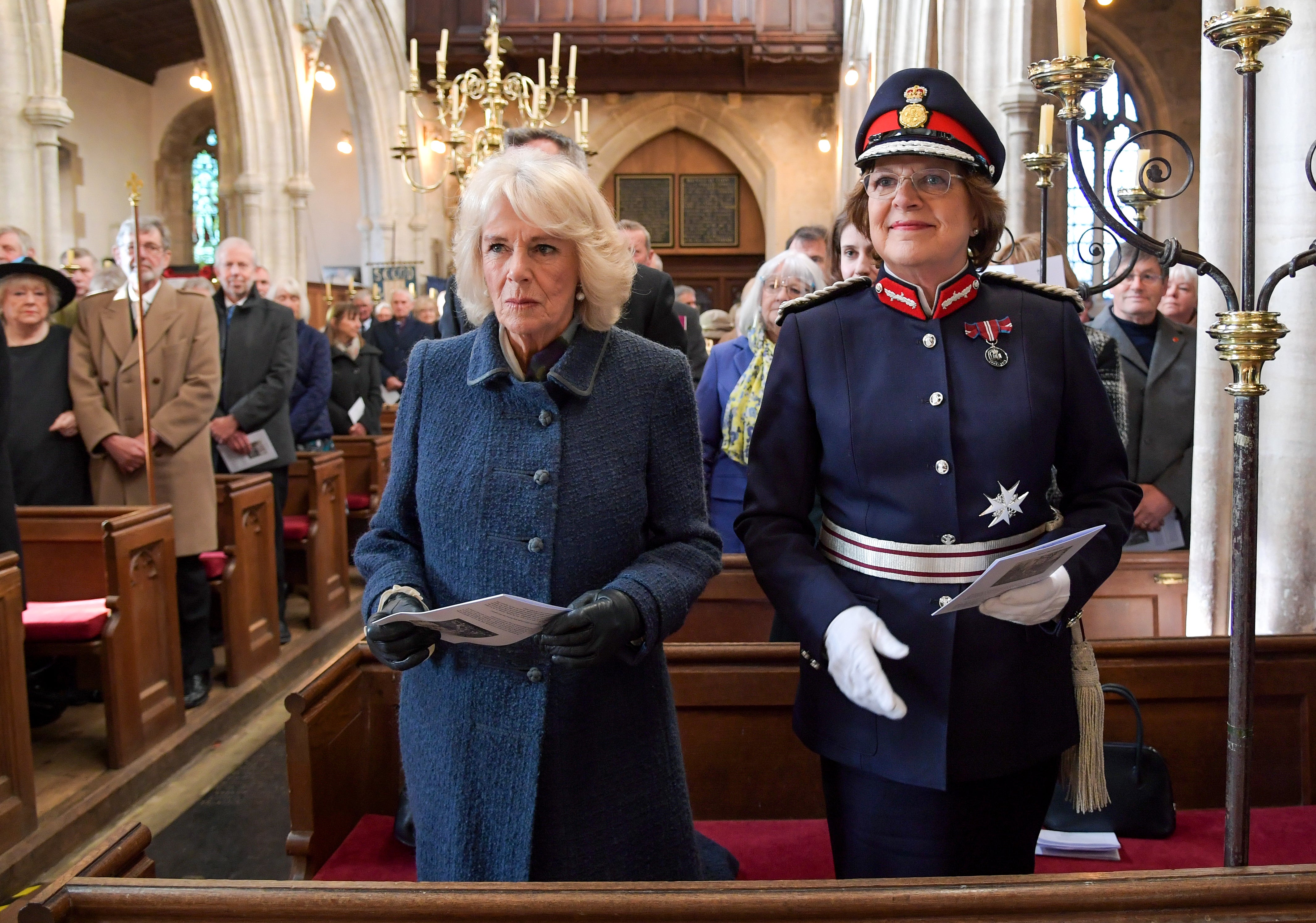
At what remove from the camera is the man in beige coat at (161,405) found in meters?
4.00

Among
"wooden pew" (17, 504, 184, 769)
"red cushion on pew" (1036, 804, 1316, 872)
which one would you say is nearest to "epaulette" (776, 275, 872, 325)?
"red cushion on pew" (1036, 804, 1316, 872)

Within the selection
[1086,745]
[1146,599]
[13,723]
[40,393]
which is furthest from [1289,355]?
[40,393]

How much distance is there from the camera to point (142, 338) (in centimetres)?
391

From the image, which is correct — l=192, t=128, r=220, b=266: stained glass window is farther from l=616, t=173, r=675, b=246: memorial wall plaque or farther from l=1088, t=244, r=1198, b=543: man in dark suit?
l=1088, t=244, r=1198, b=543: man in dark suit

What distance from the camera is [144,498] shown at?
4129mm

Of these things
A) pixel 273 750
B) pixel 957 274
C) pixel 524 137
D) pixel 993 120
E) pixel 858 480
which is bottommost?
pixel 273 750

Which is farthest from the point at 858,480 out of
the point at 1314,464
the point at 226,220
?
the point at 226,220

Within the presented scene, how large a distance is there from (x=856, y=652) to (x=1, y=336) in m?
2.88

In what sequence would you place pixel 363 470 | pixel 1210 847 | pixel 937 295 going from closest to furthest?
pixel 937 295, pixel 1210 847, pixel 363 470

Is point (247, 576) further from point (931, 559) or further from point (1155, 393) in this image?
point (931, 559)

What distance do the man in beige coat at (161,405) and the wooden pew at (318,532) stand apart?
0.99m

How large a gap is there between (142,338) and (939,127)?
3.31 metres

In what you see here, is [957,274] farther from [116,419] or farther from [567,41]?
[567,41]

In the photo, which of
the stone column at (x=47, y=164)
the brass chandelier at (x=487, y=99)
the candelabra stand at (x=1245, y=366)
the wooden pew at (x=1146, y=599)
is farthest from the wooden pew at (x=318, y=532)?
the candelabra stand at (x=1245, y=366)
